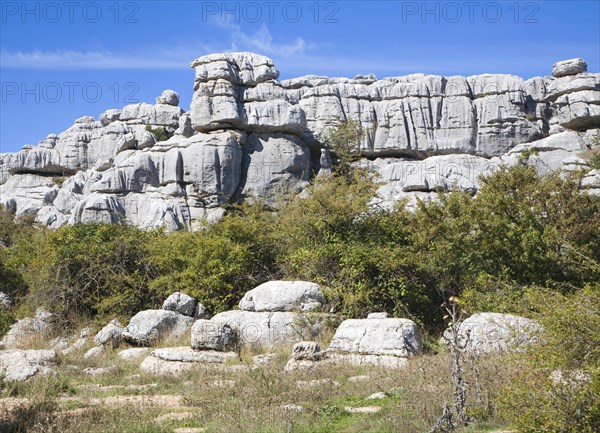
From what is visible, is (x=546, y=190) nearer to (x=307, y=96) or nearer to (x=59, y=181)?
(x=307, y=96)

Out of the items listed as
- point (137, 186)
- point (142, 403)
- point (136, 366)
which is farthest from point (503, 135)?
point (142, 403)

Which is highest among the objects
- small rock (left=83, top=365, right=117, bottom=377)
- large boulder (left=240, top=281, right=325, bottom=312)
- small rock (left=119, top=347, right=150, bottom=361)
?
large boulder (left=240, top=281, right=325, bottom=312)

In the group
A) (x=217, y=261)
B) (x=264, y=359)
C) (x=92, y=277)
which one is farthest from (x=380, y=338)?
(x=92, y=277)

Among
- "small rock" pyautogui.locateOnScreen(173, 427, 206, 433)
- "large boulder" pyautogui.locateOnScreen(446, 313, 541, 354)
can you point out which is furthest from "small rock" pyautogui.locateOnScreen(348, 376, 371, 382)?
"small rock" pyautogui.locateOnScreen(173, 427, 206, 433)

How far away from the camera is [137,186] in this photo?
34969 mm

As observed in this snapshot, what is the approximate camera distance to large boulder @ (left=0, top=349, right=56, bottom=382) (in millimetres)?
9391

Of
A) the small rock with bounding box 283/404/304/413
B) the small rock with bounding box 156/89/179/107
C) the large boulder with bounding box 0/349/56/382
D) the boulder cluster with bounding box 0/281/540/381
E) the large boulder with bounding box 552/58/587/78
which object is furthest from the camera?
the small rock with bounding box 156/89/179/107

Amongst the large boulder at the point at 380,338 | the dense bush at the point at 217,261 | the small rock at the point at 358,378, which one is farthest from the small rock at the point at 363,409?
the dense bush at the point at 217,261

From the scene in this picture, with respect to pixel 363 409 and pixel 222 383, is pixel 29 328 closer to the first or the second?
pixel 222 383

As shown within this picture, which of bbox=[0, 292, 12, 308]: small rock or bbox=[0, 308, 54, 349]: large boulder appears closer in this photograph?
bbox=[0, 308, 54, 349]: large boulder

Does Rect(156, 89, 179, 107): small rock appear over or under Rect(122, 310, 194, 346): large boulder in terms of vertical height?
over

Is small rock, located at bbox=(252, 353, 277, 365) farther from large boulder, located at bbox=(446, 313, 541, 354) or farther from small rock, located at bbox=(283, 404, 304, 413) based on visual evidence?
small rock, located at bbox=(283, 404, 304, 413)

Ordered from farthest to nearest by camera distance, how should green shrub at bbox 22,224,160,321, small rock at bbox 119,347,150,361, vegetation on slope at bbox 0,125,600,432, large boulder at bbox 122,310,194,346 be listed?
1. green shrub at bbox 22,224,160,321
2. large boulder at bbox 122,310,194,346
3. vegetation on slope at bbox 0,125,600,432
4. small rock at bbox 119,347,150,361

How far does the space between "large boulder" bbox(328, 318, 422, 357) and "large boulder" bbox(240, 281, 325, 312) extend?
189cm
